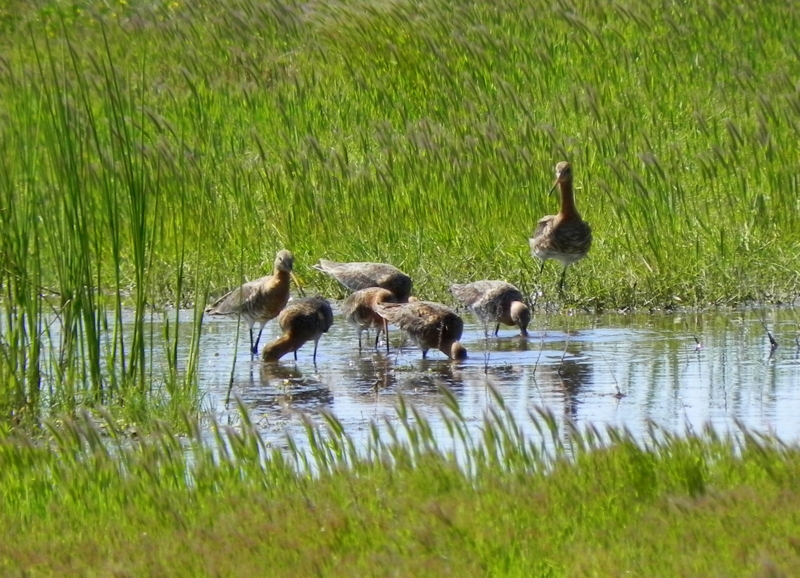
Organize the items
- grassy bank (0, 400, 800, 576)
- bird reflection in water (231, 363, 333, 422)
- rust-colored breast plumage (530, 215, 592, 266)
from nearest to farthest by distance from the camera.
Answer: grassy bank (0, 400, 800, 576), bird reflection in water (231, 363, 333, 422), rust-colored breast plumage (530, 215, 592, 266)

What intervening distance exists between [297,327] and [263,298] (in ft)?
2.88

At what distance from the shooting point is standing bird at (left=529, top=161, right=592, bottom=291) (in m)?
11.5

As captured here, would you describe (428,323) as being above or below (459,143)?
below

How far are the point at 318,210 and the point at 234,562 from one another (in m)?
8.07

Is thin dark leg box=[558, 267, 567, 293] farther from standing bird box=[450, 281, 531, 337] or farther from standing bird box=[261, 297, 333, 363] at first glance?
standing bird box=[261, 297, 333, 363]

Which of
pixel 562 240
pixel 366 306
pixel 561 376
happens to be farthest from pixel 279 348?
pixel 562 240

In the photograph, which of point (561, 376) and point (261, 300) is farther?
point (261, 300)

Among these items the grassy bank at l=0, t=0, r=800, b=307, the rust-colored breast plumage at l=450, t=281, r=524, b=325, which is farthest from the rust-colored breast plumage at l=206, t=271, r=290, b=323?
the rust-colored breast plumage at l=450, t=281, r=524, b=325

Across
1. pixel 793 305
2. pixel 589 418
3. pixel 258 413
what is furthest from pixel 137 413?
pixel 793 305

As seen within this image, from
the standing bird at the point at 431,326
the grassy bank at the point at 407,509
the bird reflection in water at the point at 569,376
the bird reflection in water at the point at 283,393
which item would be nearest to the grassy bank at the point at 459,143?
the bird reflection in water at the point at 283,393

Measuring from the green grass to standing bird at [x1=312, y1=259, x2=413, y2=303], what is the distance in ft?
1.71

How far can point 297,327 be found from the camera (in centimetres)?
1000

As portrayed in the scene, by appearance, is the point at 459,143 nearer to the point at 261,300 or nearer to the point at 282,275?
the point at 282,275

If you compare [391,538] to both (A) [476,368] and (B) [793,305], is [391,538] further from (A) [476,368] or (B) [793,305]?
(B) [793,305]
